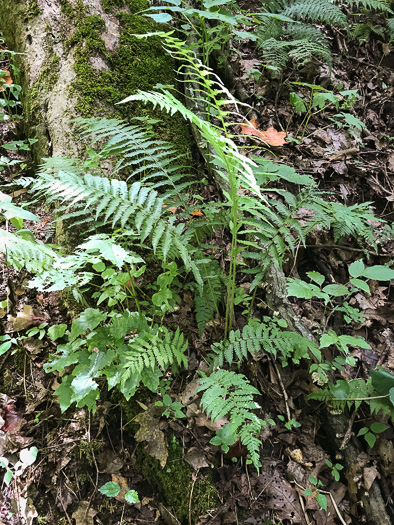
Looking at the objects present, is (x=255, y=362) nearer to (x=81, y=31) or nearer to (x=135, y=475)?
(x=135, y=475)

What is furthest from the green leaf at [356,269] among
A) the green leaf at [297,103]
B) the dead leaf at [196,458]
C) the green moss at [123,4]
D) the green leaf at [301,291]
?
the green moss at [123,4]

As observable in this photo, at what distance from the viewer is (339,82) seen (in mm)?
3836

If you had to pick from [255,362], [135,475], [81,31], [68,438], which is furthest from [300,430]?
[81,31]

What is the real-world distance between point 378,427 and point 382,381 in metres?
0.31

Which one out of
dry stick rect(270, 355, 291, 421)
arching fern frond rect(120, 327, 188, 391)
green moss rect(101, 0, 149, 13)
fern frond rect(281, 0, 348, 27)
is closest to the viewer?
arching fern frond rect(120, 327, 188, 391)

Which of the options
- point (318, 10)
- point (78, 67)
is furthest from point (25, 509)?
point (318, 10)

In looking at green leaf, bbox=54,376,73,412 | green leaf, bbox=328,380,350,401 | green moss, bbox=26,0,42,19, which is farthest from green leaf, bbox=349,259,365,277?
green moss, bbox=26,0,42,19

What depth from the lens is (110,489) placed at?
1.76 meters

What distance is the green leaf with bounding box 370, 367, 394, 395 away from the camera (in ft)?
6.24

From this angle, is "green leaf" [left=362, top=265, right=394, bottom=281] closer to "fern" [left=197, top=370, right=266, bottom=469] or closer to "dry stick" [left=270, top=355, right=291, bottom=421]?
"dry stick" [left=270, top=355, right=291, bottom=421]

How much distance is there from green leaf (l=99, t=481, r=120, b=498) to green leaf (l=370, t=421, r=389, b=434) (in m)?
1.46

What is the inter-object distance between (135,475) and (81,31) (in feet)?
10.6

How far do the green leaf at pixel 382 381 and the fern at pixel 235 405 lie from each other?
29.0 inches

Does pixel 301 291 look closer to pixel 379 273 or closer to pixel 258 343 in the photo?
pixel 258 343
